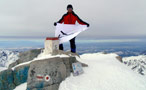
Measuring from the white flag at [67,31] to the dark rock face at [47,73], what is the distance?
3.81 metres

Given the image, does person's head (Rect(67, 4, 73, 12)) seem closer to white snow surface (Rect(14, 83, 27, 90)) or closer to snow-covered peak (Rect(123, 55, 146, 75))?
white snow surface (Rect(14, 83, 27, 90))

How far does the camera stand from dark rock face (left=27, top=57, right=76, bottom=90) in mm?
8758

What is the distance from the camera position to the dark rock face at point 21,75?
10.3 meters

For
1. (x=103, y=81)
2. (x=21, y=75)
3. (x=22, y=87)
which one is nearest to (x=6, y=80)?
(x=21, y=75)

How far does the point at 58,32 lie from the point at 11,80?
566cm

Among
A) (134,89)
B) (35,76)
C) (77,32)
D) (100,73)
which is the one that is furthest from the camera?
(77,32)

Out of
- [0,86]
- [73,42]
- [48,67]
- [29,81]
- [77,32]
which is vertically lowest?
[0,86]

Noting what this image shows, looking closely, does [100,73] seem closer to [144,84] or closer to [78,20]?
[144,84]

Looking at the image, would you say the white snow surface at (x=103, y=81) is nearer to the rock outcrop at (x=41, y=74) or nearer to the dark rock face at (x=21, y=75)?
the rock outcrop at (x=41, y=74)

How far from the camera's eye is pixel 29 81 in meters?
8.98

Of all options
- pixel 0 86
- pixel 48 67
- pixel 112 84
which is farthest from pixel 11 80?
pixel 112 84

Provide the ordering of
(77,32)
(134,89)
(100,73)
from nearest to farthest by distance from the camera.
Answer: (134,89), (100,73), (77,32)

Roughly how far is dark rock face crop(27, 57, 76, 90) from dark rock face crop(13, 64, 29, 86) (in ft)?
3.77

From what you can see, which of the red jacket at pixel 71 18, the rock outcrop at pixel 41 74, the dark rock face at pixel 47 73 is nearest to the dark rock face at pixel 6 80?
the rock outcrop at pixel 41 74
